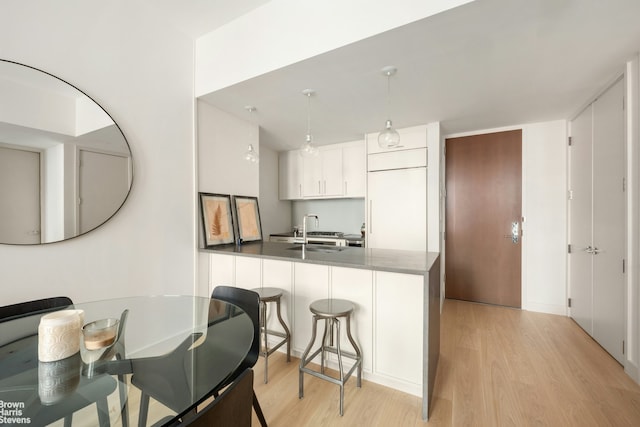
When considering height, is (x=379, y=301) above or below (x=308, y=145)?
below

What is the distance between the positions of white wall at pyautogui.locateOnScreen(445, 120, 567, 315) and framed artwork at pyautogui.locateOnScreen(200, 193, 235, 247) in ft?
12.2

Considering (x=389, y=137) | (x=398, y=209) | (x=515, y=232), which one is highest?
(x=389, y=137)

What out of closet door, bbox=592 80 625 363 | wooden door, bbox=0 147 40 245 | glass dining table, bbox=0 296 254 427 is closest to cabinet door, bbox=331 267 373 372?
glass dining table, bbox=0 296 254 427

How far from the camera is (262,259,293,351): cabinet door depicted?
7.43 ft

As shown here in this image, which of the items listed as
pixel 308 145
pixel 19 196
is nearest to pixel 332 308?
pixel 308 145

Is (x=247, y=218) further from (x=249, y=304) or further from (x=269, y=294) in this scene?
(x=249, y=304)

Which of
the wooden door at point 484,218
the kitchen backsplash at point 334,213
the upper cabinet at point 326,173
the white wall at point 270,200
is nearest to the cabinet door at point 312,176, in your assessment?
the upper cabinet at point 326,173

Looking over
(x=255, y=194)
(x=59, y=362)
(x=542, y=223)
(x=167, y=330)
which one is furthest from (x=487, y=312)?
(x=59, y=362)

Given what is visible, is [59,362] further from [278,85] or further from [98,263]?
[278,85]

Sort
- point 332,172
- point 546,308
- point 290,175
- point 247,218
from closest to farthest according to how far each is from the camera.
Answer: point 247,218 < point 546,308 < point 332,172 < point 290,175

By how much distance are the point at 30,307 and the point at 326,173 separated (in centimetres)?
360

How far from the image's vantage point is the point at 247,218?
318 centimetres

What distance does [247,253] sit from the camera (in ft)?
7.77

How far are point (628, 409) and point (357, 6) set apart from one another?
312 cm
